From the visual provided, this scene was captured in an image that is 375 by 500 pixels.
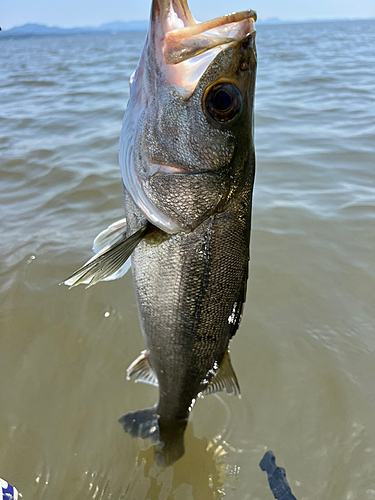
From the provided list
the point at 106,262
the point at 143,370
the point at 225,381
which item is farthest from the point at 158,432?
the point at 106,262

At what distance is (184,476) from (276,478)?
0.55 metres

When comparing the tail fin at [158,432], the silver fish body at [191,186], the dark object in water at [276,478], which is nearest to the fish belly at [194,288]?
the silver fish body at [191,186]

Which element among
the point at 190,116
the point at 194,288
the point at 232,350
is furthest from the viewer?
the point at 232,350

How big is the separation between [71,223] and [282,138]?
414 cm

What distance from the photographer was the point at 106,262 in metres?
1.53

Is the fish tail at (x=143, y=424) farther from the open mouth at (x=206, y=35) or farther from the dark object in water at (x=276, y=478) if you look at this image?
the open mouth at (x=206, y=35)

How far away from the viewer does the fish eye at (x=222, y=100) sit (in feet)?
4.80

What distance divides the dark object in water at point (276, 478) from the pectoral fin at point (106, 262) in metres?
1.61

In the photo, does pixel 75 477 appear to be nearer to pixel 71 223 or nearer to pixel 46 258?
pixel 46 258

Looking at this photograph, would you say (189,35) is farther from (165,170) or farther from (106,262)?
(106,262)

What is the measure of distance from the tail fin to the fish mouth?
1854 millimetres

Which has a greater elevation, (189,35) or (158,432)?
(189,35)

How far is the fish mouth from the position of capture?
139 cm

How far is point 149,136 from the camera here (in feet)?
5.10
